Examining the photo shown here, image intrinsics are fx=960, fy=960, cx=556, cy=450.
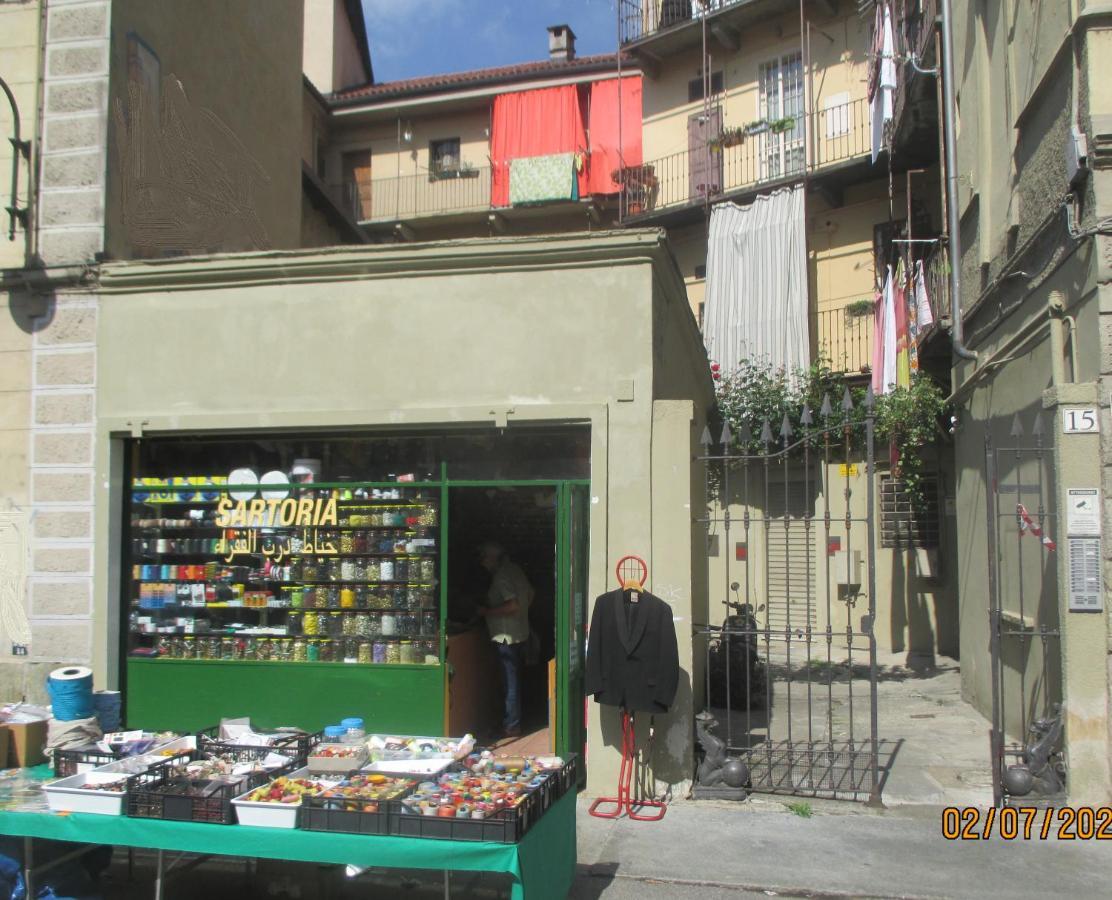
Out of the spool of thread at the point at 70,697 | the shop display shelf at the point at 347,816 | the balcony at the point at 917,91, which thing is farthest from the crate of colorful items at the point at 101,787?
the balcony at the point at 917,91

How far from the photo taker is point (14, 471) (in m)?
8.74

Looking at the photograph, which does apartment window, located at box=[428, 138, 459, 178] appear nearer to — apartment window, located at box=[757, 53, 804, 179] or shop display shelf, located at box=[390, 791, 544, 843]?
apartment window, located at box=[757, 53, 804, 179]

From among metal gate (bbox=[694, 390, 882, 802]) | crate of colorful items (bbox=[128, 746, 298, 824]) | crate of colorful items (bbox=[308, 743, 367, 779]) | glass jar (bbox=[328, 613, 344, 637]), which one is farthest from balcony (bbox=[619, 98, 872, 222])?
crate of colorful items (bbox=[128, 746, 298, 824])

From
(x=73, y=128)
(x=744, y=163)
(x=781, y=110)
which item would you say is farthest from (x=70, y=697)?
(x=781, y=110)

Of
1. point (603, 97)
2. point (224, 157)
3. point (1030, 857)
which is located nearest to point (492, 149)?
point (603, 97)

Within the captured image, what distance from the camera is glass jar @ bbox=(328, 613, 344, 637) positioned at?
820cm

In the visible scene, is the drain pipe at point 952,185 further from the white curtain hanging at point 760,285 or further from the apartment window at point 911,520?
the white curtain hanging at point 760,285

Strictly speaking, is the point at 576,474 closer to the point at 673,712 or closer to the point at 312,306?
the point at 673,712

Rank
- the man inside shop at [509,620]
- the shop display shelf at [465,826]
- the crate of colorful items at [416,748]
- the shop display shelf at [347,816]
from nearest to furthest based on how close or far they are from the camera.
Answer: the shop display shelf at [465,826]
the shop display shelf at [347,816]
the crate of colorful items at [416,748]
the man inside shop at [509,620]

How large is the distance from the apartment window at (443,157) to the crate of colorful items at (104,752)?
765 inches

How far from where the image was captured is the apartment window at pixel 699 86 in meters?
20.4

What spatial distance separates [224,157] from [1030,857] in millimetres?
10800

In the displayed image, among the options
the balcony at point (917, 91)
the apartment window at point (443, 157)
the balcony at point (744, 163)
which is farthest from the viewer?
the apartment window at point (443, 157)

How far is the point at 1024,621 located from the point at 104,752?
24.2 ft
